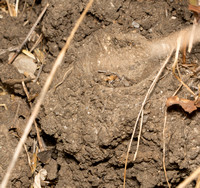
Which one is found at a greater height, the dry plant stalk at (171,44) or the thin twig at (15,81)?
the dry plant stalk at (171,44)

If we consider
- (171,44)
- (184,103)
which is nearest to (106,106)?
(184,103)

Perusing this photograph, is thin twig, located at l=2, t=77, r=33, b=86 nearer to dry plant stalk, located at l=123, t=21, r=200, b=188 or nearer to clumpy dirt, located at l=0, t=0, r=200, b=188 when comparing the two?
clumpy dirt, located at l=0, t=0, r=200, b=188

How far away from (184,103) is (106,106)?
553 millimetres

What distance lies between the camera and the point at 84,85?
2125 mm

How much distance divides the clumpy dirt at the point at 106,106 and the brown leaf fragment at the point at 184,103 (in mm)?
54

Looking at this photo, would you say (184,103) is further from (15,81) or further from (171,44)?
(15,81)

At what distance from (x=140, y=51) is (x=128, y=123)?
1.89 ft

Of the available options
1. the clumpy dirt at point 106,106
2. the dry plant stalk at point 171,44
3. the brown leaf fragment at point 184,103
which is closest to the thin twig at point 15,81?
the clumpy dirt at point 106,106

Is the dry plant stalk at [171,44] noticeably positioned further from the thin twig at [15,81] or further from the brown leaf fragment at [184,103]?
the thin twig at [15,81]

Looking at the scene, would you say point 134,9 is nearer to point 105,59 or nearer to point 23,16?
point 105,59

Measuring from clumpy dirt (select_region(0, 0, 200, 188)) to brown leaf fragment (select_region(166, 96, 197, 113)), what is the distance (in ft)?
0.18

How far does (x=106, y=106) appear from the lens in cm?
202

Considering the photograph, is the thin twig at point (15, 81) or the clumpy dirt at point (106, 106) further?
the thin twig at point (15, 81)

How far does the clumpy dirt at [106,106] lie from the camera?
2.00 metres
